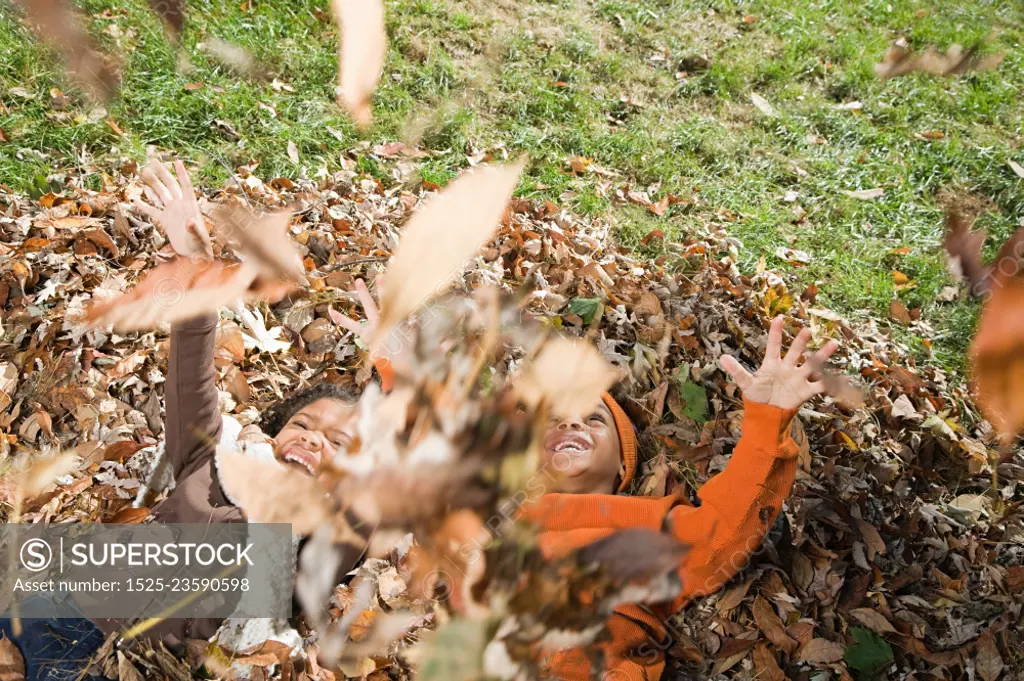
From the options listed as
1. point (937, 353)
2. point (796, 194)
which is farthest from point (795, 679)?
point (796, 194)

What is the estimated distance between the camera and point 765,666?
164 centimetres

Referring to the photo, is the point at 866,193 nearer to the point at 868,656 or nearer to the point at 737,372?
the point at 737,372

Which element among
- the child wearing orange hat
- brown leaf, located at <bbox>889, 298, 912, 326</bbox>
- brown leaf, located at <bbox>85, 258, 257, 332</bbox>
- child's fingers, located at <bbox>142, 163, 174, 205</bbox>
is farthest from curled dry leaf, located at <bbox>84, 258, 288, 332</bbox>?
brown leaf, located at <bbox>889, 298, 912, 326</bbox>

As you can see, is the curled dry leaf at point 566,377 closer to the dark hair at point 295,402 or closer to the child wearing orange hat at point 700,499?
the child wearing orange hat at point 700,499

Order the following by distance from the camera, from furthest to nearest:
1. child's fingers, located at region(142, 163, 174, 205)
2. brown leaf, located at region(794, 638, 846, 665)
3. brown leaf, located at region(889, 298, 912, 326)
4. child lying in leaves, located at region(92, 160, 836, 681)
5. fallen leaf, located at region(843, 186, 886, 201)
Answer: fallen leaf, located at region(843, 186, 886, 201), brown leaf, located at region(889, 298, 912, 326), brown leaf, located at region(794, 638, 846, 665), child lying in leaves, located at region(92, 160, 836, 681), child's fingers, located at region(142, 163, 174, 205)

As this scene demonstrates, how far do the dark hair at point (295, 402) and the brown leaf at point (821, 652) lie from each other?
1347 millimetres

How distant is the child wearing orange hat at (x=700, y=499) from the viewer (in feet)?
4.93

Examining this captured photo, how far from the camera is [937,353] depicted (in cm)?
249

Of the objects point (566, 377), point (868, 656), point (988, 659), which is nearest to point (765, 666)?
point (868, 656)

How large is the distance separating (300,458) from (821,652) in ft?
4.45

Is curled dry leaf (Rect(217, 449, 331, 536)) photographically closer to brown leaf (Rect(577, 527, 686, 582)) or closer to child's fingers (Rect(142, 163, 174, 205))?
brown leaf (Rect(577, 527, 686, 582))

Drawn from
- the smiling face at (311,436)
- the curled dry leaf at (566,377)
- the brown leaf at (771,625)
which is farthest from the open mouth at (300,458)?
the brown leaf at (771,625)

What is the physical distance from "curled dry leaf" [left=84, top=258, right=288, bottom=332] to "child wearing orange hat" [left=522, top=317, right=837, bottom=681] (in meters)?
0.99

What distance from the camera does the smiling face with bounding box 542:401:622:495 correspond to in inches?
67.1
